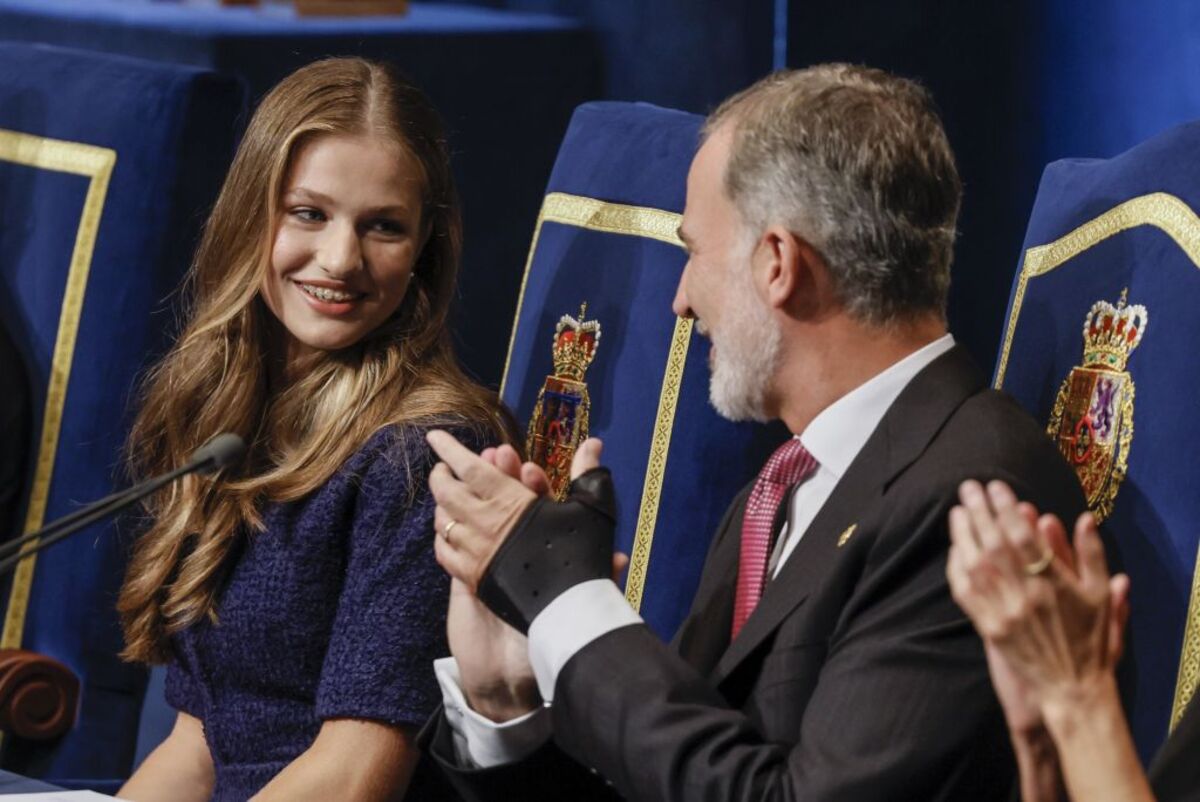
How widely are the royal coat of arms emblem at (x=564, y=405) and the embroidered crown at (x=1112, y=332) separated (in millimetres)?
769

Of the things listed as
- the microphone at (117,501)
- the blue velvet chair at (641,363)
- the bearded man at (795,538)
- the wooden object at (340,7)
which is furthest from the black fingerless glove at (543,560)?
the wooden object at (340,7)

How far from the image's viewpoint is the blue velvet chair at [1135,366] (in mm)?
1678

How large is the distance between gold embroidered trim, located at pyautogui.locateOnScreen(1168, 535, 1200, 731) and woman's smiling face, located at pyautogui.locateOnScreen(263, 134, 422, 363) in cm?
91

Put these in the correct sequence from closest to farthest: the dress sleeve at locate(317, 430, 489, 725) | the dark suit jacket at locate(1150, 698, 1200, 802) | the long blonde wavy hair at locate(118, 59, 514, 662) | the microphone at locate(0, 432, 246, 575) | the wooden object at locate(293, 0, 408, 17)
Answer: the dark suit jacket at locate(1150, 698, 1200, 802)
the microphone at locate(0, 432, 246, 575)
the dress sleeve at locate(317, 430, 489, 725)
the long blonde wavy hair at locate(118, 59, 514, 662)
the wooden object at locate(293, 0, 408, 17)

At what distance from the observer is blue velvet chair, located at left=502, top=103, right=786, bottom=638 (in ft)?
7.89

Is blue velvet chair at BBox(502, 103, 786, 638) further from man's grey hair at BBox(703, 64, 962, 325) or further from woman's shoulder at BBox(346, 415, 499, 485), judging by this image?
man's grey hair at BBox(703, 64, 962, 325)

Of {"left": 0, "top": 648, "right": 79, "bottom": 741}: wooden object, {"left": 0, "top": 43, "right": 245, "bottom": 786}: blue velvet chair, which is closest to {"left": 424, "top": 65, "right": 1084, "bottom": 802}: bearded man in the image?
{"left": 0, "top": 648, "right": 79, "bottom": 741}: wooden object

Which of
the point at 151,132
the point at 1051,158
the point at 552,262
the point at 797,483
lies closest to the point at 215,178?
the point at 151,132

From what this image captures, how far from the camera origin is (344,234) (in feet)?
6.98

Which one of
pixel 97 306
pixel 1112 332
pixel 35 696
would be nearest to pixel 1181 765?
pixel 1112 332

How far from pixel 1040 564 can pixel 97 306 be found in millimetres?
1923

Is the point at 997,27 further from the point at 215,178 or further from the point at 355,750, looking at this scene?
the point at 355,750

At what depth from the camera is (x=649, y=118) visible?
2555mm

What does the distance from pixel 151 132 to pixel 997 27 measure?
123cm
